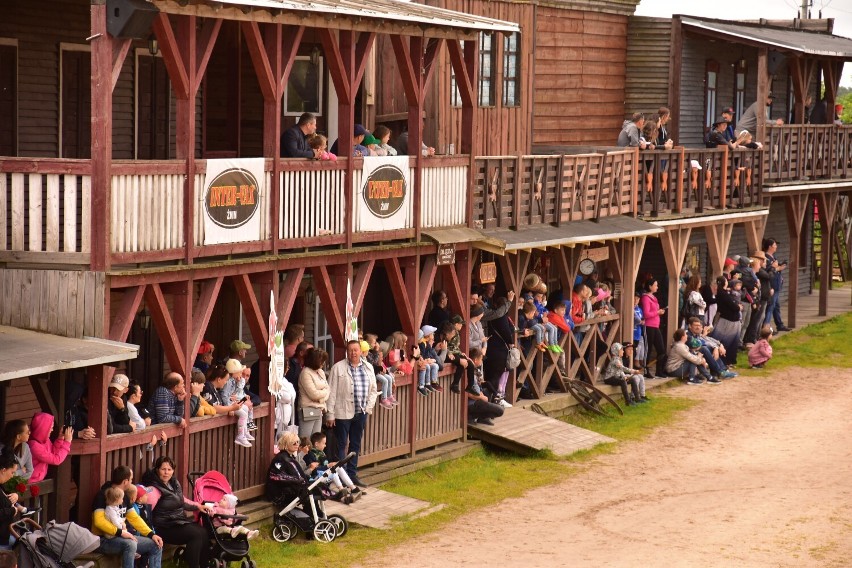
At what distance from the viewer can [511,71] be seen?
25438mm

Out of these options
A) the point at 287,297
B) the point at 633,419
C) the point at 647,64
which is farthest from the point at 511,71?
the point at 287,297

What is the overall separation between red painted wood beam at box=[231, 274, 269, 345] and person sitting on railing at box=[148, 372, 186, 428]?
1435 millimetres

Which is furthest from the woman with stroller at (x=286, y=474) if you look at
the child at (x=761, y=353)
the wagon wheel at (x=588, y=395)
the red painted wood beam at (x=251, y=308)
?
the child at (x=761, y=353)

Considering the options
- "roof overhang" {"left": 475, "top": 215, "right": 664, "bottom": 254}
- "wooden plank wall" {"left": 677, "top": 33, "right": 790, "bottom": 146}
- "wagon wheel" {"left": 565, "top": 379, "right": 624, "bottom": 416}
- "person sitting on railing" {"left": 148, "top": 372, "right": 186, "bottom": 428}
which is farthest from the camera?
"wooden plank wall" {"left": 677, "top": 33, "right": 790, "bottom": 146}

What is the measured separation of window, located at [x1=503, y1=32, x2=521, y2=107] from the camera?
2523 cm

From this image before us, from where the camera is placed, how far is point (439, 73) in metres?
23.2

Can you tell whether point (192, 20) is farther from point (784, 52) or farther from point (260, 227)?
point (784, 52)

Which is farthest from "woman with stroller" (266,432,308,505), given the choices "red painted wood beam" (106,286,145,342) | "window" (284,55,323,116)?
"window" (284,55,323,116)

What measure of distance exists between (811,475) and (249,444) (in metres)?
8.07

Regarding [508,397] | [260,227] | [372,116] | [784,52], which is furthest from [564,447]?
[784,52]

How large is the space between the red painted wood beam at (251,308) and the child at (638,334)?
10216 mm

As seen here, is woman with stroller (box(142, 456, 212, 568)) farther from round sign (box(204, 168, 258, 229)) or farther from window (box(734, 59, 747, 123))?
window (box(734, 59, 747, 123))

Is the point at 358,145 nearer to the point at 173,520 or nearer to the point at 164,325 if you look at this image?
the point at 164,325

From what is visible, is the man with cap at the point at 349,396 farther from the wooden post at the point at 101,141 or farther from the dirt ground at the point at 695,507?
the wooden post at the point at 101,141
